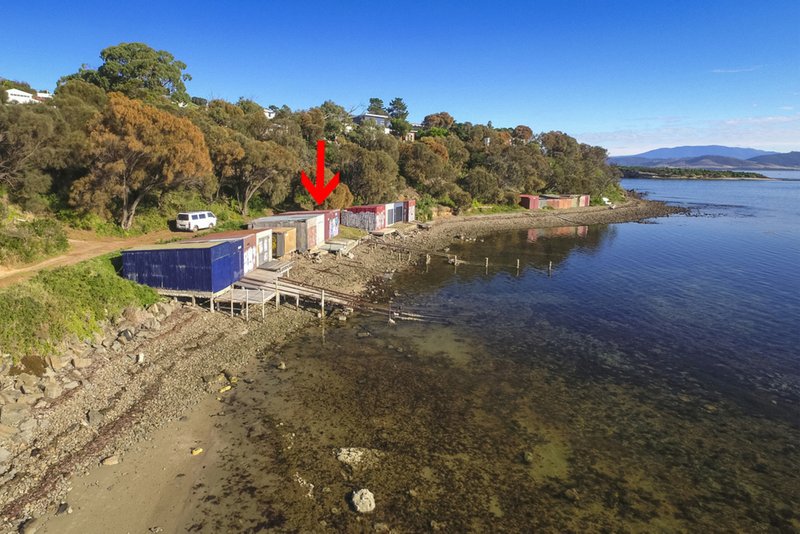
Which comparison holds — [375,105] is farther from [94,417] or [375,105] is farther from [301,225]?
[94,417]

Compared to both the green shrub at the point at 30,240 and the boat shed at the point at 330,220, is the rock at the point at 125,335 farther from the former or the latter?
the boat shed at the point at 330,220

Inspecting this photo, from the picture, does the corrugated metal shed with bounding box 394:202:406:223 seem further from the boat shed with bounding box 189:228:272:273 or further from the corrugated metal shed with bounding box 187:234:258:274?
the corrugated metal shed with bounding box 187:234:258:274

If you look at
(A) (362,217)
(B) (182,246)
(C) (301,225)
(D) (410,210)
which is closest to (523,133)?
(D) (410,210)

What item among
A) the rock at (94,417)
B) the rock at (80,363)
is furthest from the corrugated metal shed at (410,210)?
the rock at (94,417)

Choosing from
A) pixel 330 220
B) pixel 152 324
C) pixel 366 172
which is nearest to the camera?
pixel 152 324

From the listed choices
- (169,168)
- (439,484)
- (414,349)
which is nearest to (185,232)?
(169,168)

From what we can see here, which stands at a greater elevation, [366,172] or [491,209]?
[366,172]

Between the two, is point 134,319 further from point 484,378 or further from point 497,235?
point 497,235
